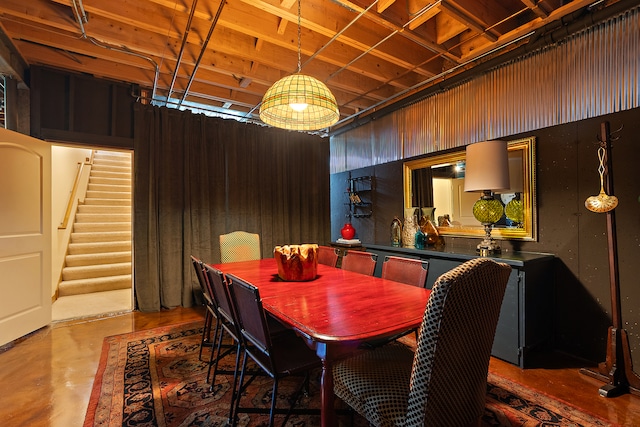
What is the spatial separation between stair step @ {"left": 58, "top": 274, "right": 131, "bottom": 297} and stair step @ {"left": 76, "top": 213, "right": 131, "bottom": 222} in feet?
5.13

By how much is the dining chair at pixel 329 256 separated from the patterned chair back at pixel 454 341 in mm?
1881

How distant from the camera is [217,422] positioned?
1.72 m

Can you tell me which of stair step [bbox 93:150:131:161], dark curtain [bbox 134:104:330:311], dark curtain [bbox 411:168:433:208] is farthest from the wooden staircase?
dark curtain [bbox 411:168:433:208]

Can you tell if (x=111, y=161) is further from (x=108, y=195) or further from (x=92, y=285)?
(x=92, y=285)

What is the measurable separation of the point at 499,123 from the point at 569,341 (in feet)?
6.44

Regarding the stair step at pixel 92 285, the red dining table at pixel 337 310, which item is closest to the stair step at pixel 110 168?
the stair step at pixel 92 285

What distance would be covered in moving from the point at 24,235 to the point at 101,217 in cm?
314

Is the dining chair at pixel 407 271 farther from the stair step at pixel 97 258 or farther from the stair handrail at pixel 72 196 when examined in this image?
the stair handrail at pixel 72 196

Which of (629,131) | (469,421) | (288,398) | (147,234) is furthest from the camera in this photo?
(147,234)

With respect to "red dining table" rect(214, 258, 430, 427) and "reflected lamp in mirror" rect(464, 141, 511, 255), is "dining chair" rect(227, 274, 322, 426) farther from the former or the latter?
"reflected lamp in mirror" rect(464, 141, 511, 255)

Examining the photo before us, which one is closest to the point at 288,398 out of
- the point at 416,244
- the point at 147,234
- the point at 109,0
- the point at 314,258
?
the point at 314,258

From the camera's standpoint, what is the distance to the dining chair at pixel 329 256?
9.80 feet

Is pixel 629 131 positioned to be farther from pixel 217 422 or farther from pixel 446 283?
pixel 217 422

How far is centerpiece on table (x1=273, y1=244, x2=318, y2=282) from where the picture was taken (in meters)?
2.11
